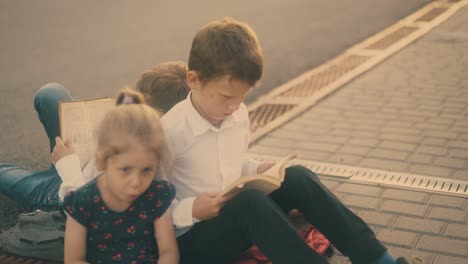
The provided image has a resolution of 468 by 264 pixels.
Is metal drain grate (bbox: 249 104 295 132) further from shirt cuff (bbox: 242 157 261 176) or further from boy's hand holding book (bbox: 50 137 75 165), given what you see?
boy's hand holding book (bbox: 50 137 75 165)

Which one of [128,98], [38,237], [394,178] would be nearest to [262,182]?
[128,98]

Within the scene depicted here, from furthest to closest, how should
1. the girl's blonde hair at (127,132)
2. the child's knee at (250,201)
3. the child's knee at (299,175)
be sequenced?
the child's knee at (299,175)
the child's knee at (250,201)
the girl's blonde hair at (127,132)

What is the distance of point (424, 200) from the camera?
4.74m

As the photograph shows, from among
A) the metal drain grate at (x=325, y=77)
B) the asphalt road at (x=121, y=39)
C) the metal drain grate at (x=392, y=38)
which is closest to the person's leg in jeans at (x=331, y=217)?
the asphalt road at (x=121, y=39)

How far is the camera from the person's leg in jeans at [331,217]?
3.69 m

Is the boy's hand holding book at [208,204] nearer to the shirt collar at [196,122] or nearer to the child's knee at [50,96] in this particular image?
the shirt collar at [196,122]

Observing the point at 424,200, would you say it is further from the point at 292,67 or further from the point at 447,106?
the point at 292,67

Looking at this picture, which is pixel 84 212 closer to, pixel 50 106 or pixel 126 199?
pixel 126 199

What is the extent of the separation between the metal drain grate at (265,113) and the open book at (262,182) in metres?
2.65

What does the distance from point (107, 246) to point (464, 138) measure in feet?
10.7

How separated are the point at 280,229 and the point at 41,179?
1593mm

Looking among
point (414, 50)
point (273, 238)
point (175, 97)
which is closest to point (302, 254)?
point (273, 238)

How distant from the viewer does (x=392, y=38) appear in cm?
926

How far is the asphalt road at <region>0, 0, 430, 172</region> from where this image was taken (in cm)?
684
